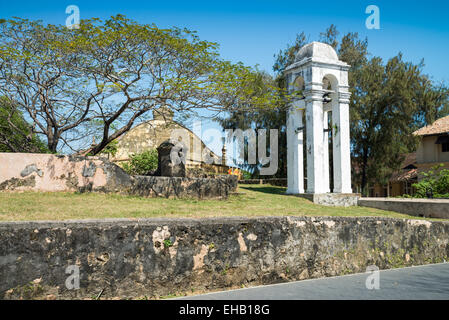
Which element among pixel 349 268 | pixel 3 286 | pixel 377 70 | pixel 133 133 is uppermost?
pixel 377 70

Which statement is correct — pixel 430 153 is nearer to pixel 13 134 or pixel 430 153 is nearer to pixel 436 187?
pixel 436 187

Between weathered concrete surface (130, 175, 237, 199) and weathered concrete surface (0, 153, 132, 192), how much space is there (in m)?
0.35

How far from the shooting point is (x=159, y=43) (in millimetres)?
11219

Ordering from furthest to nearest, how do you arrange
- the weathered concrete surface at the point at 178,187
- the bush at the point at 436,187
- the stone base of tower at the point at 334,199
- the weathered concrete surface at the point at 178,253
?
the stone base of tower at the point at 334,199, the bush at the point at 436,187, the weathered concrete surface at the point at 178,187, the weathered concrete surface at the point at 178,253

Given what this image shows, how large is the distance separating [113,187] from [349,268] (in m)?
6.30

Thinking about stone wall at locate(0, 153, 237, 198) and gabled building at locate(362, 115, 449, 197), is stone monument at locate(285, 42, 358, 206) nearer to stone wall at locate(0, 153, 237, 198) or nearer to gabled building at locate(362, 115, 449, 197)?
stone wall at locate(0, 153, 237, 198)

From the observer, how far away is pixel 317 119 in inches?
531

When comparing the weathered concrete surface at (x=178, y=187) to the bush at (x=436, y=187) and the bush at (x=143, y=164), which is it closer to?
the bush at (x=143, y=164)

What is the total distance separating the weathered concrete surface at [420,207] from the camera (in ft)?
30.4

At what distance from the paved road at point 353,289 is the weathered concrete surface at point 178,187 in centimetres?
602

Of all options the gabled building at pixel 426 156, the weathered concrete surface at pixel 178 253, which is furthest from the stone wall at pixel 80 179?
the gabled building at pixel 426 156
